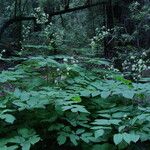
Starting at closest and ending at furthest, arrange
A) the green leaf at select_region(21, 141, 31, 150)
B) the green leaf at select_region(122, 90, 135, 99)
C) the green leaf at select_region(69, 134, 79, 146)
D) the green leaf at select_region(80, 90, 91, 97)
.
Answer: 1. the green leaf at select_region(21, 141, 31, 150)
2. the green leaf at select_region(69, 134, 79, 146)
3. the green leaf at select_region(122, 90, 135, 99)
4. the green leaf at select_region(80, 90, 91, 97)

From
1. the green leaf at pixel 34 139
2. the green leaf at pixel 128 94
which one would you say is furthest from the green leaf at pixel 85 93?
the green leaf at pixel 34 139

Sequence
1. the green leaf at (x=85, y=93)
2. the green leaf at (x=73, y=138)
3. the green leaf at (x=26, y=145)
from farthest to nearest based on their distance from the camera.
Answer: the green leaf at (x=85, y=93) → the green leaf at (x=73, y=138) → the green leaf at (x=26, y=145)

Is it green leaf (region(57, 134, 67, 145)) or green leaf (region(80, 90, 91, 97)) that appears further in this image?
green leaf (region(80, 90, 91, 97))

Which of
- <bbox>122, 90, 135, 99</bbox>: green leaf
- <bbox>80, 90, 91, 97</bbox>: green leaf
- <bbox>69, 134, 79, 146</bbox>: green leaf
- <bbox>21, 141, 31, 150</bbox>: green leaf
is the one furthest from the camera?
<bbox>80, 90, 91, 97</bbox>: green leaf

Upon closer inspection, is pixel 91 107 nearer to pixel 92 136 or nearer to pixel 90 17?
pixel 92 136

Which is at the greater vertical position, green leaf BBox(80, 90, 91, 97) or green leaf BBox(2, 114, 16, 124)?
green leaf BBox(80, 90, 91, 97)

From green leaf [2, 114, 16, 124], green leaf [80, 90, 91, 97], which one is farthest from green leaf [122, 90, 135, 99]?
green leaf [2, 114, 16, 124]

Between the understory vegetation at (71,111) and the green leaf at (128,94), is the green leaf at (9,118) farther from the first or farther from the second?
the green leaf at (128,94)

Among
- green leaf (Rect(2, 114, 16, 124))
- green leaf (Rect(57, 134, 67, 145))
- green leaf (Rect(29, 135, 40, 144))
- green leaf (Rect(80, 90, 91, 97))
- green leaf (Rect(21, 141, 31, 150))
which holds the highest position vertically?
green leaf (Rect(80, 90, 91, 97))

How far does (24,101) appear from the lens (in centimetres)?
271

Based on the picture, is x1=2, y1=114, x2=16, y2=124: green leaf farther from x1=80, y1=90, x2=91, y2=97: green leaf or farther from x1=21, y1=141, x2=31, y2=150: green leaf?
x1=80, y1=90, x2=91, y2=97: green leaf

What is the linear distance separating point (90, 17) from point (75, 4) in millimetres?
878

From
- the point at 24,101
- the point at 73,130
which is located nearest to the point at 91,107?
the point at 73,130

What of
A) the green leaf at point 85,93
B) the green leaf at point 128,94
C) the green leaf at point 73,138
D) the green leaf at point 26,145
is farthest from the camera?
the green leaf at point 85,93
